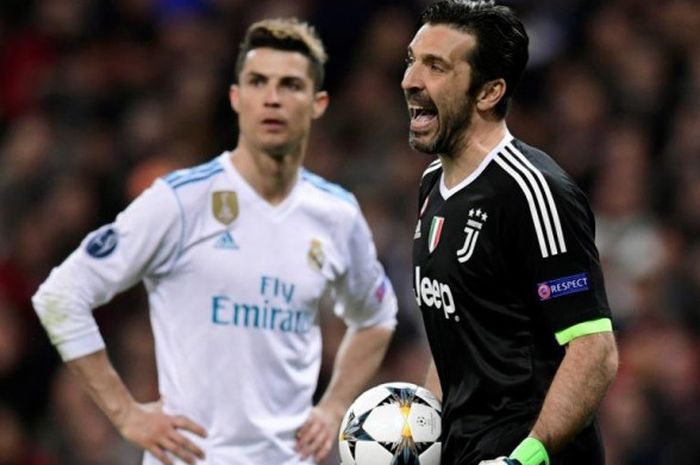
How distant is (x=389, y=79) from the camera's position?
1248 centimetres

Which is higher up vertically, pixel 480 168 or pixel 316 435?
pixel 480 168

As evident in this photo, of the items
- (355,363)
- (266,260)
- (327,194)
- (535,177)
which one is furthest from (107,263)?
(535,177)

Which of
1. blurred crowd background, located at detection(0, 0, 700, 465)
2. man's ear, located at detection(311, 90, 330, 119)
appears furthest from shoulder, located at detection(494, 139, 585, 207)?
blurred crowd background, located at detection(0, 0, 700, 465)

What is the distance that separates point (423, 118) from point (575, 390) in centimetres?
107

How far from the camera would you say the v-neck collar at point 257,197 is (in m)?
6.78

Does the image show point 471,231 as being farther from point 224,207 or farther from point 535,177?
point 224,207

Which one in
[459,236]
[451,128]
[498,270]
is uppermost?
[451,128]

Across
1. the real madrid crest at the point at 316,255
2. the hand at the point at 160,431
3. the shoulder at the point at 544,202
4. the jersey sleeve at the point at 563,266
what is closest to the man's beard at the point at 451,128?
the shoulder at the point at 544,202

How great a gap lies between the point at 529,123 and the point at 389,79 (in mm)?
1305

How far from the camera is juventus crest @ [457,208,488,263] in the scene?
5230mm

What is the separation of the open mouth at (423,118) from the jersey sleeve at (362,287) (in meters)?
1.67

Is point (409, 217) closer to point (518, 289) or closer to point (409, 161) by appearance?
point (409, 161)

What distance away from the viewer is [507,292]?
17.1 ft

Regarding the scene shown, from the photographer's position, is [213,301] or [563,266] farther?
[213,301]
